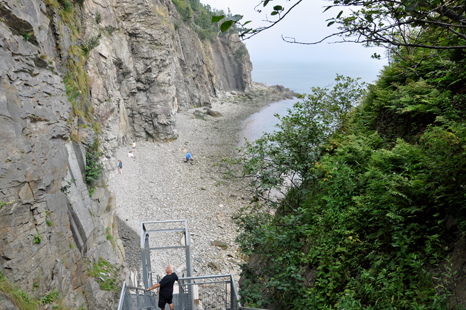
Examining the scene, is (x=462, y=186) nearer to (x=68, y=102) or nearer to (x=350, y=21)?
(x=350, y=21)

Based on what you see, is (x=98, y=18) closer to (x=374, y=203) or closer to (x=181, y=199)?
(x=181, y=199)

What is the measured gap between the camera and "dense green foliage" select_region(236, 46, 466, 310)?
393 centimetres

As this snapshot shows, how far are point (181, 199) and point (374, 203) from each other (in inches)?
766

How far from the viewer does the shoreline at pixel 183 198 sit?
16281 millimetres

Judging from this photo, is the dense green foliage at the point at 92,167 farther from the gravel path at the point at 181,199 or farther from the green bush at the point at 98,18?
the green bush at the point at 98,18

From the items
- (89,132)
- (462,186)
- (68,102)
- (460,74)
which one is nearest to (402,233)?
(462,186)

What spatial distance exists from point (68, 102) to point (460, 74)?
12.2m

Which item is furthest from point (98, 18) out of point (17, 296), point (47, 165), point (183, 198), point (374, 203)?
point (374, 203)

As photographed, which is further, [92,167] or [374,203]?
[92,167]

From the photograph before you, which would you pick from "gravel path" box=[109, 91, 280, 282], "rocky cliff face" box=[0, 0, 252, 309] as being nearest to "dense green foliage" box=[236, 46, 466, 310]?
"gravel path" box=[109, 91, 280, 282]

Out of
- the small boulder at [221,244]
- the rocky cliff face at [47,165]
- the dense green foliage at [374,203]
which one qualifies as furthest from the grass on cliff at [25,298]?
the small boulder at [221,244]

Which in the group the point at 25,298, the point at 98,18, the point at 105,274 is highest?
the point at 98,18

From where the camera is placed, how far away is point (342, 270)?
4.98 meters

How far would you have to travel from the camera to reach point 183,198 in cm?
2312
